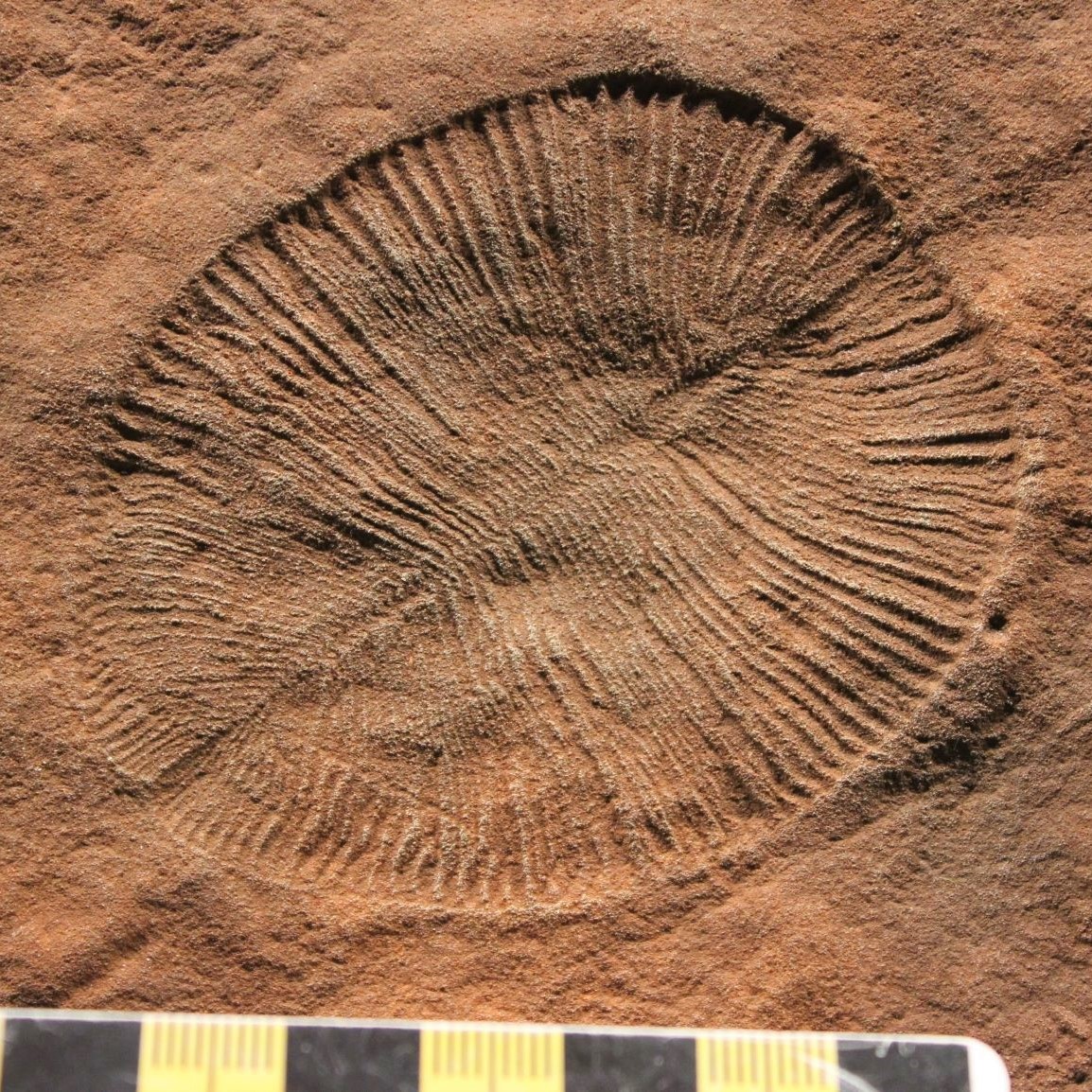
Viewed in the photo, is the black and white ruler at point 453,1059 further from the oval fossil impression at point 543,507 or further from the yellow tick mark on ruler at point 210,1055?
the oval fossil impression at point 543,507

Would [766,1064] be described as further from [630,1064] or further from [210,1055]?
[210,1055]

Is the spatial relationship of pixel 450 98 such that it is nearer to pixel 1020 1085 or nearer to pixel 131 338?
pixel 131 338

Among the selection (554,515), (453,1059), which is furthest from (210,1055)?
(554,515)

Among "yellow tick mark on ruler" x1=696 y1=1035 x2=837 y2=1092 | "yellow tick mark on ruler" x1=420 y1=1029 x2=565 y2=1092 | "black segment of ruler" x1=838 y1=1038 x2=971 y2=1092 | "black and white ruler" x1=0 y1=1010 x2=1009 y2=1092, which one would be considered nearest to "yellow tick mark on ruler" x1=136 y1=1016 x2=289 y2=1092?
"black and white ruler" x1=0 y1=1010 x2=1009 y2=1092

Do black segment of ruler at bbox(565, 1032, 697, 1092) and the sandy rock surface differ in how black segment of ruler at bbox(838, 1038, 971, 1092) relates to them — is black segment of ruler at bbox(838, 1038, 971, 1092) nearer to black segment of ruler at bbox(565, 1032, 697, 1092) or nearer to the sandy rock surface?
Result: the sandy rock surface

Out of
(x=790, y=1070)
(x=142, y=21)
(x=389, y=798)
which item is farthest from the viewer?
(x=142, y=21)

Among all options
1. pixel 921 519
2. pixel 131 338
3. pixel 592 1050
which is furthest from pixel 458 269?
pixel 592 1050

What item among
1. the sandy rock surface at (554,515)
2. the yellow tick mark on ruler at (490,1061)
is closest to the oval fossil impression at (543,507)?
the sandy rock surface at (554,515)
